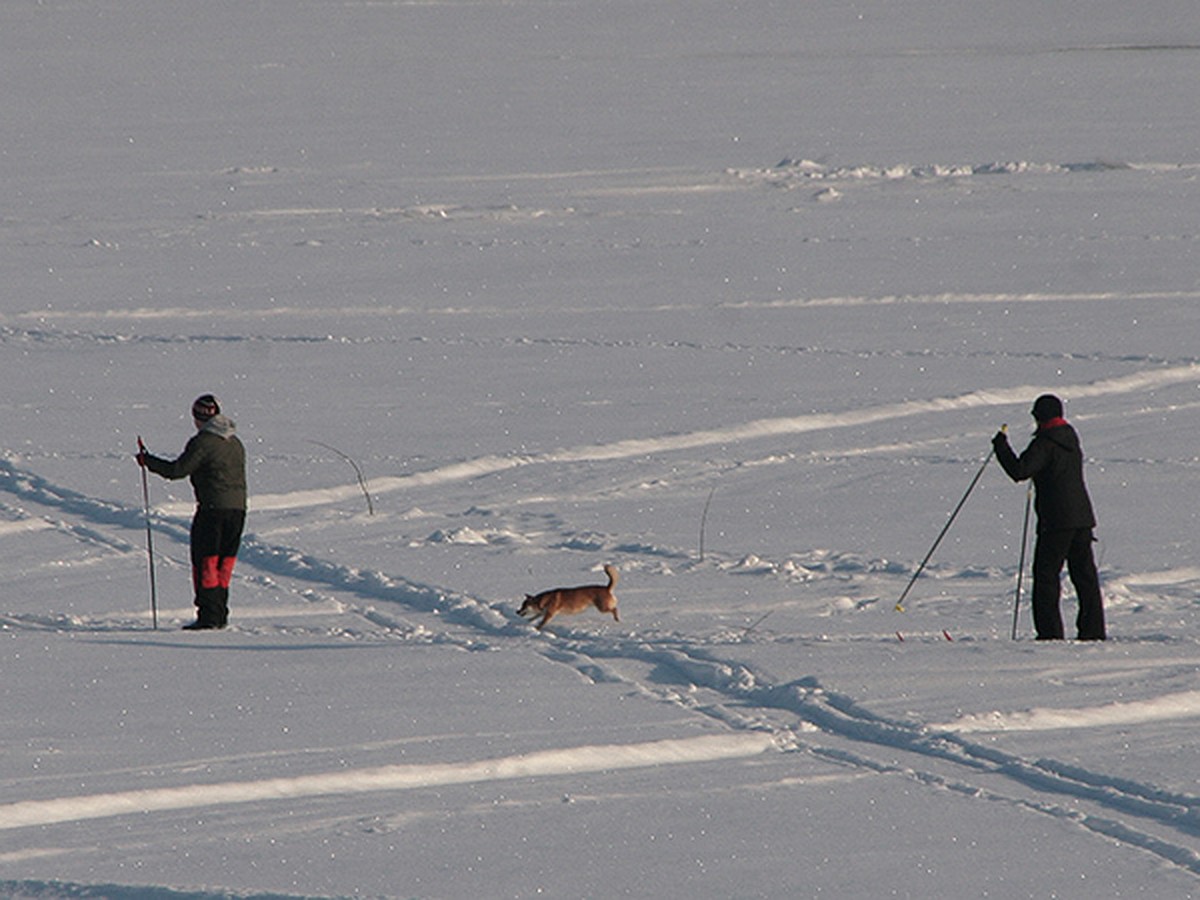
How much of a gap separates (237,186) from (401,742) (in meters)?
20.1

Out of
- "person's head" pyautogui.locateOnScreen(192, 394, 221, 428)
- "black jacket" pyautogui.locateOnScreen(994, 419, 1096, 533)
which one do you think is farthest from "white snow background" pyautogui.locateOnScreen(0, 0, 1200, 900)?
"person's head" pyautogui.locateOnScreen(192, 394, 221, 428)

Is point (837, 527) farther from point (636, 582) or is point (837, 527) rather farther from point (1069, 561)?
point (1069, 561)

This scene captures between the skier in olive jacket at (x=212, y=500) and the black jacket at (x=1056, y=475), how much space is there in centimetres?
336

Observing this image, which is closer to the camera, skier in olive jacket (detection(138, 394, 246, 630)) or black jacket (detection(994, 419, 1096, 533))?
black jacket (detection(994, 419, 1096, 533))

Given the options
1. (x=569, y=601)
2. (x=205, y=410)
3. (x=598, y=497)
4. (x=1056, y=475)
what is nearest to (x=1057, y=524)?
(x=1056, y=475)

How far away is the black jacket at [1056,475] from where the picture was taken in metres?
7.82

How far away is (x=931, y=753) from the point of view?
5.99 metres

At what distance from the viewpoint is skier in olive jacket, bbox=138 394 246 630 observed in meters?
8.38

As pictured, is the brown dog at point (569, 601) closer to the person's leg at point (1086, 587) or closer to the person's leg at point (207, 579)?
the person's leg at point (207, 579)

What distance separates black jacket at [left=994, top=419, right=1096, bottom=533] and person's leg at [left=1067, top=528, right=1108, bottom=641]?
9cm

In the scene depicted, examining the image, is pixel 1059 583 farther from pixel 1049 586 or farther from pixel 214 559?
pixel 214 559

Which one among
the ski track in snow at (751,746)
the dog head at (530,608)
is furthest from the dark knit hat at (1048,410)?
the dog head at (530,608)

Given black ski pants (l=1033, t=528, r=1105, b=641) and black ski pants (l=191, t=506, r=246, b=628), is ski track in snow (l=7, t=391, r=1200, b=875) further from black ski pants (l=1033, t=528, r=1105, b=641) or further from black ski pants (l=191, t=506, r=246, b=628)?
black ski pants (l=1033, t=528, r=1105, b=641)

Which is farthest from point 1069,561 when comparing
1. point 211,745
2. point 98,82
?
point 98,82
